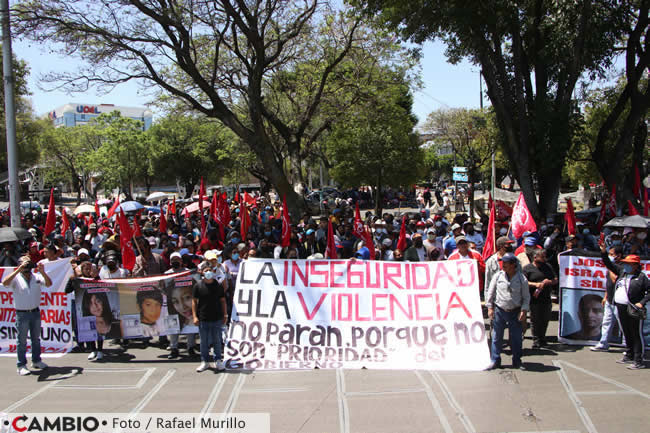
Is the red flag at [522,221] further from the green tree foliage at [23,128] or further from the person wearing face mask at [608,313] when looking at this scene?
the green tree foliage at [23,128]

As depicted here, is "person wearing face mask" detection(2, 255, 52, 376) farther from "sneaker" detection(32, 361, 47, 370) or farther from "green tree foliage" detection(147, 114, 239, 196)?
"green tree foliage" detection(147, 114, 239, 196)

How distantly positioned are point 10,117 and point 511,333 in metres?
11.5

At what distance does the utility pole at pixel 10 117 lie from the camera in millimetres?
12070

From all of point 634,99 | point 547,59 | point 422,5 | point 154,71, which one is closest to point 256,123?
point 154,71

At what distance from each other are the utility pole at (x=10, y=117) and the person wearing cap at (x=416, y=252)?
9.13m

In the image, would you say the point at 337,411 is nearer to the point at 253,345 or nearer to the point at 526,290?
the point at 253,345

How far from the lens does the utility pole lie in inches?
475

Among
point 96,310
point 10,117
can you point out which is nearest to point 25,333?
point 96,310

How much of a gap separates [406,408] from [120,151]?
151 feet

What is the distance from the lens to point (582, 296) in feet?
26.3

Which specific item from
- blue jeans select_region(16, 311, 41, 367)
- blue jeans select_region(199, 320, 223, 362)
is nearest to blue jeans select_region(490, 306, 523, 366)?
blue jeans select_region(199, 320, 223, 362)

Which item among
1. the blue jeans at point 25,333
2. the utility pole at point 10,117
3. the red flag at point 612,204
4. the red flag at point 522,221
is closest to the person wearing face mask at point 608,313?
the red flag at point 522,221

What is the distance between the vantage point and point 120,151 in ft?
155

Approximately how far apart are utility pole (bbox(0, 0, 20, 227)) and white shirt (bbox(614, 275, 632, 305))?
12.3 metres
